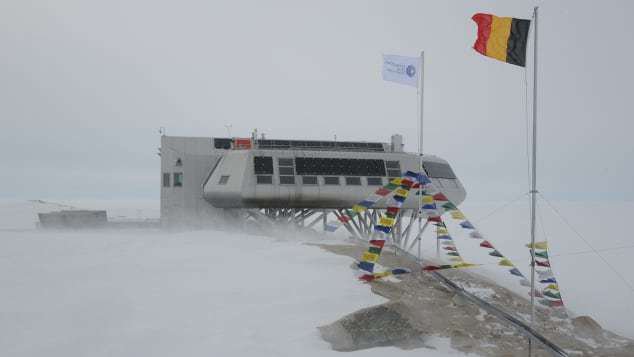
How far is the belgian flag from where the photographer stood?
18141mm

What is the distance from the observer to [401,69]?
1035 inches

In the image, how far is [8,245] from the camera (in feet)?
80.0

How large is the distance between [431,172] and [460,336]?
892 inches

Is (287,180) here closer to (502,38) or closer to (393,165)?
(393,165)

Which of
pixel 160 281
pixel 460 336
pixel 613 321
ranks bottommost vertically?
pixel 613 321

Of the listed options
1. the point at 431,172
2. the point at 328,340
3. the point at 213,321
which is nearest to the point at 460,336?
the point at 328,340

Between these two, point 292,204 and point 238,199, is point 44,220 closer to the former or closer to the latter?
point 238,199

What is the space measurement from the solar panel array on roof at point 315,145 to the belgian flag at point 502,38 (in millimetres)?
19930

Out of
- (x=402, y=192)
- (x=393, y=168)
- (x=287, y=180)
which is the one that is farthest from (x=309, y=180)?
(x=402, y=192)

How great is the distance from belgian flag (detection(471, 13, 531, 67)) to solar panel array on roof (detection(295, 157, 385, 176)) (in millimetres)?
17132

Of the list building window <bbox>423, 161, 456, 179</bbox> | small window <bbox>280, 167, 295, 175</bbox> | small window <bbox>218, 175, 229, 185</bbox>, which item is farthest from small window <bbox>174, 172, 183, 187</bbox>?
building window <bbox>423, 161, 456, 179</bbox>

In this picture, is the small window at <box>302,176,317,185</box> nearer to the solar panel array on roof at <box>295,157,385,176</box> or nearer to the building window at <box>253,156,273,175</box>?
the solar panel array on roof at <box>295,157,385,176</box>

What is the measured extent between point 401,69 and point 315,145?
14.0 m

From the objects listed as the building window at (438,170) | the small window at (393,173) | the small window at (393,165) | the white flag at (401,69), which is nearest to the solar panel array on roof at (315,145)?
the small window at (393,165)
